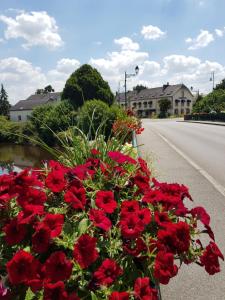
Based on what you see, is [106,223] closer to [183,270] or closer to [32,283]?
[32,283]

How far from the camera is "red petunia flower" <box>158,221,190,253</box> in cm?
212

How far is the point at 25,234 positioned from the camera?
2156mm

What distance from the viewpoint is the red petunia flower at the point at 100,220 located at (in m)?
2.16

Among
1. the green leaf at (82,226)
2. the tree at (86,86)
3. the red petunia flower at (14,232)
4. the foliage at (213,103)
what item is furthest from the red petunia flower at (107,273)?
the foliage at (213,103)

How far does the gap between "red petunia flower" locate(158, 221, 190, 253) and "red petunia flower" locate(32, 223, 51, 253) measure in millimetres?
623

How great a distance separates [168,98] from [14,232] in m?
110

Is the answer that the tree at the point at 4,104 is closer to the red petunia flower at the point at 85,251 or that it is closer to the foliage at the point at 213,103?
the foliage at the point at 213,103

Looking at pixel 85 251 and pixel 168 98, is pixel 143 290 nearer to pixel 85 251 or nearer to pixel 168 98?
pixel 85 251

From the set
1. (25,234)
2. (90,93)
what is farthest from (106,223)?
(90,93)

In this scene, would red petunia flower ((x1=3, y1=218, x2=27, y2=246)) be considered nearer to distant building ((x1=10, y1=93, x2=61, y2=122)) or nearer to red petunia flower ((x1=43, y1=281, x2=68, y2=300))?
red petunia flower ((x1=43, y1=281, x2=68, y2=300))

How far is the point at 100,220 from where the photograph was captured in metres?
2.21

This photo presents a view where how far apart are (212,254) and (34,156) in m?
41.7

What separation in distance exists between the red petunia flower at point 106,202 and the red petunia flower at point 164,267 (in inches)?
17.4

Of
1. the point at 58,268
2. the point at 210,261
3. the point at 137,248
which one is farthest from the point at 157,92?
the point at 58,268
